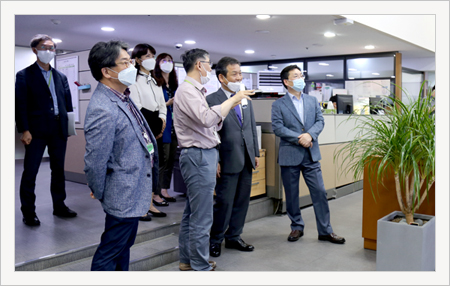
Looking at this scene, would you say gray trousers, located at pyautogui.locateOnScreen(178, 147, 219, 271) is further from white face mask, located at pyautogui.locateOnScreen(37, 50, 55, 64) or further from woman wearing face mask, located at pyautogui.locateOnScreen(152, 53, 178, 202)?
white face mask, located at pyautogui.locateOnScreen(37, 50, 55, 64)

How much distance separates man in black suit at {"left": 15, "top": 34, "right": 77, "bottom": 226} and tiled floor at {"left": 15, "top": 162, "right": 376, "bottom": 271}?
33cm

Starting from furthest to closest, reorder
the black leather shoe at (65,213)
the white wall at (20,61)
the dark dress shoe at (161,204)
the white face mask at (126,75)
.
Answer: the white wall at (20,61), the dark dress shoe at (161,204), the black leather shoe at (65,213), the white face mask at (126,75)

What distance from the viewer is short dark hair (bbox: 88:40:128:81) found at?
71.3 inches

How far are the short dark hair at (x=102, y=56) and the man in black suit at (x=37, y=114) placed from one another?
143 centimetres

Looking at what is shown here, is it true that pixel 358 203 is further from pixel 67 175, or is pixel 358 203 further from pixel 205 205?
pixel 67 175

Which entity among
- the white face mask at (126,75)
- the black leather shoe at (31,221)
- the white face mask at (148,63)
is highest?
the white face mask at (148,63)

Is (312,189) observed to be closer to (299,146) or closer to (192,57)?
(299,146)

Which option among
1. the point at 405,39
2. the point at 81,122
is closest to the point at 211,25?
the point at 81,122

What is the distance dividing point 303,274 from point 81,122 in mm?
3666

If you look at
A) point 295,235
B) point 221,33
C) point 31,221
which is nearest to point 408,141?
point 295,235

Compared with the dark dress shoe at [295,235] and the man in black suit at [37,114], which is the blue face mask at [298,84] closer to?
the dark dress shoe at [295,235]

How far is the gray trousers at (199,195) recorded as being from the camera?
7.64 feet

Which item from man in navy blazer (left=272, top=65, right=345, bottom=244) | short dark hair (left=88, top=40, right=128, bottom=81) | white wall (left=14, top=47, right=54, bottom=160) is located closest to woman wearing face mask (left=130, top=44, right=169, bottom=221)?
man in navy blazer (left=272, top=65, right=345, bottom=244)

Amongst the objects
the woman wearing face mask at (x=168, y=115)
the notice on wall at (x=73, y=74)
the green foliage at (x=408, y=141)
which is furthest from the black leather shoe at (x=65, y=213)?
the green foliage at (x=408, y=141)
